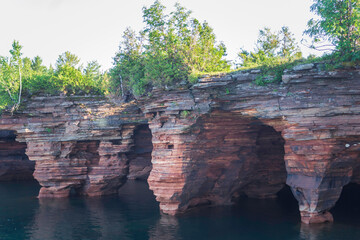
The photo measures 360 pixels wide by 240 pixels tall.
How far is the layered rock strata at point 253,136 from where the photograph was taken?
21562 mm

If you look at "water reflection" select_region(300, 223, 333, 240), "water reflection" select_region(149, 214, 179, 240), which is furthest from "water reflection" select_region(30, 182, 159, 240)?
"water reflection" select_region(300, 223, 333, 240)

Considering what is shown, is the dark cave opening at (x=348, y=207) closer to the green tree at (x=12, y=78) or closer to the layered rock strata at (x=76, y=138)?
the layered rock strata at (x=76, y=138)

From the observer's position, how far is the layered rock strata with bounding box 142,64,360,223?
21562 mm

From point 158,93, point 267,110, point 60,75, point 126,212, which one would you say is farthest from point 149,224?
point 60,75

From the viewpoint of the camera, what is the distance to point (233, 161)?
29078 millimetres

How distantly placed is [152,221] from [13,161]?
26852 mm

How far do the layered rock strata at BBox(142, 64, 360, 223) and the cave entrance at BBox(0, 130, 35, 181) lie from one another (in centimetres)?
2340

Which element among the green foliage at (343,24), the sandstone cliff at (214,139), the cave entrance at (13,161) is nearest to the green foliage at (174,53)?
the sandstone cliff at (214,139)

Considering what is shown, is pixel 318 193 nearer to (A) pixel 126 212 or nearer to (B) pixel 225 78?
(B) pixel 225 78

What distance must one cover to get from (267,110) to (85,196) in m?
20.2

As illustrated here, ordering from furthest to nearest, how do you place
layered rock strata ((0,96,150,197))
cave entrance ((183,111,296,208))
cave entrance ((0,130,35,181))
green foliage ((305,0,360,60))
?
cave entrance ((0,130,35,181)) < layered rock strata ((0,96,150,197)) < cave entrance ((183,111,296,208)) < green foliage ((305,0,360,60))

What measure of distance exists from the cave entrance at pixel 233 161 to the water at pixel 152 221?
131 centimetres

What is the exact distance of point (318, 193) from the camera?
2269cm

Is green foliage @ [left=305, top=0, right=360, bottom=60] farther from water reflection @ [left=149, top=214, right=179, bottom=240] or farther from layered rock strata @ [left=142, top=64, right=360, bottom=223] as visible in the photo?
water reflection @ [left=149, top=214, right=179, bottom=240]
